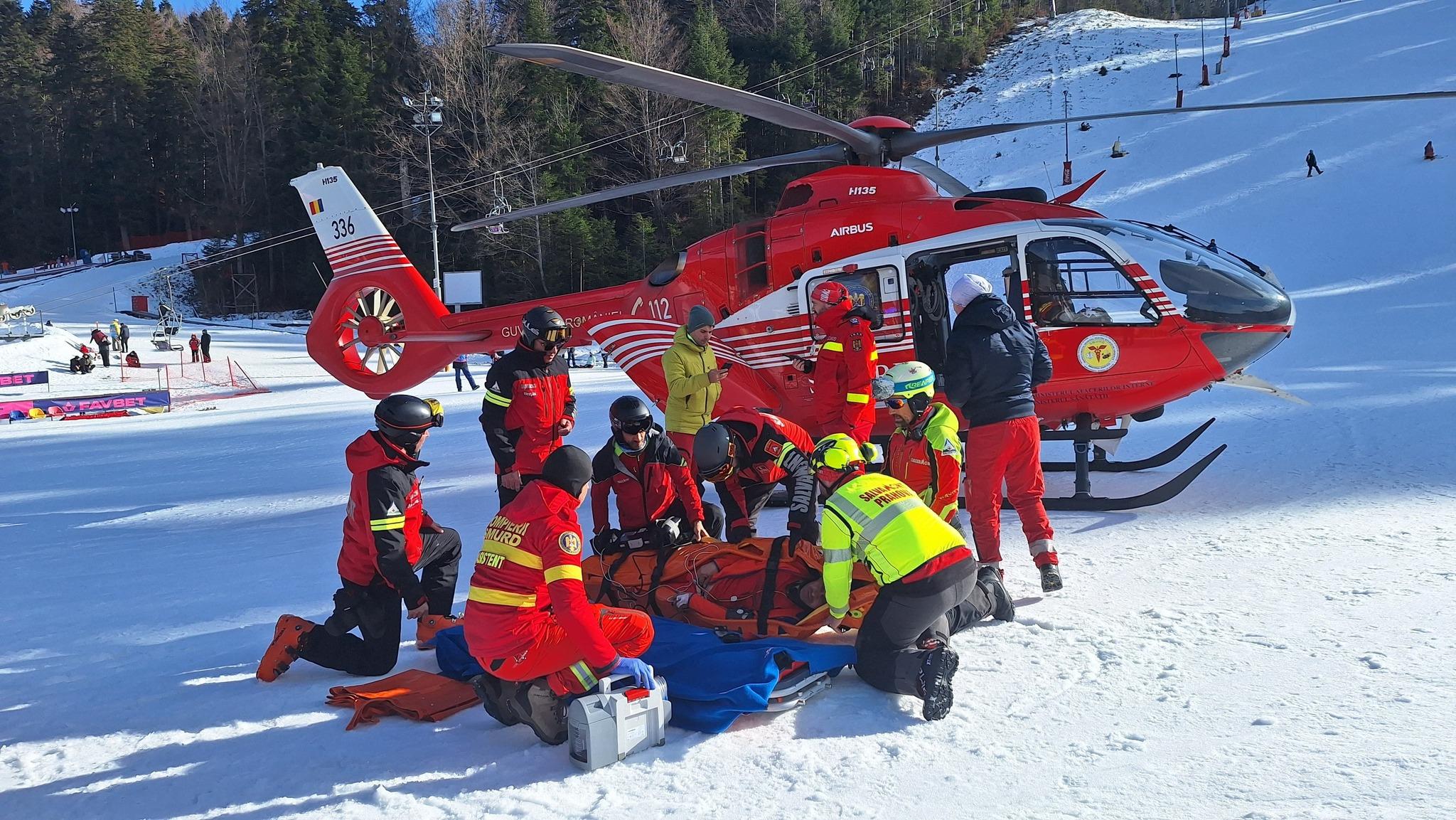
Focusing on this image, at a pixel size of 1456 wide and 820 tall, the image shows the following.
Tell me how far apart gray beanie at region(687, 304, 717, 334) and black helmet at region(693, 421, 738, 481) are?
1.42 m

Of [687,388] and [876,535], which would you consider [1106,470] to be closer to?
[687,388]

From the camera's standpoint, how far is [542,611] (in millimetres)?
3613

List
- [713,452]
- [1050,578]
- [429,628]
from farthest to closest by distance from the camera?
[713,452], [1050,578], [429,628]

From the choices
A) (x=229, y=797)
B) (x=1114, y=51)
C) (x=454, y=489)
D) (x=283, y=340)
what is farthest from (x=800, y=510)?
(x=1114, y=51)

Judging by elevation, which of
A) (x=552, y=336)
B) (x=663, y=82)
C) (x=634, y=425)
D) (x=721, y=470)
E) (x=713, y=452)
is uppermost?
(x=663, y=82)

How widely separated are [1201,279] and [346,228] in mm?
8566

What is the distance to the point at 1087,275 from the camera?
6.87m

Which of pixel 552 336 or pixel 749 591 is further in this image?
pixel 552 336

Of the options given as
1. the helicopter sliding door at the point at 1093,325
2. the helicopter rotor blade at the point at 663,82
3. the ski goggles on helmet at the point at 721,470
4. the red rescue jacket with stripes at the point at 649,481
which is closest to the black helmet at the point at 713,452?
the ski goggles on helmet at the point at 721,470

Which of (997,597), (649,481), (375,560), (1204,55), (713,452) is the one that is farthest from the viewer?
(1204,55)

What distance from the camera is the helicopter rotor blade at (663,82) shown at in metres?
5.42

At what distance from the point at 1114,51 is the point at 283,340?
41.4 metres

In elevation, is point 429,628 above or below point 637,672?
below

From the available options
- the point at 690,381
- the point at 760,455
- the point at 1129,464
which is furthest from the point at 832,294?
the point at 1129,464
